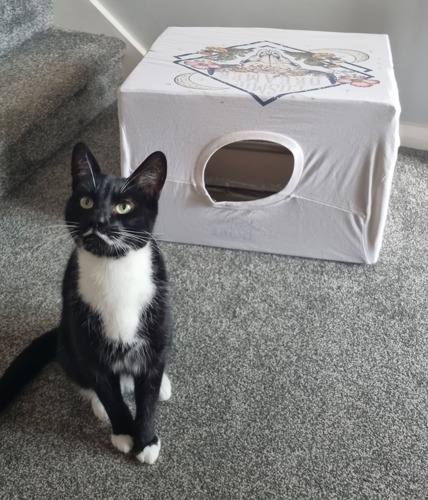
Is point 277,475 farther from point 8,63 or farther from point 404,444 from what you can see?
point 8,63

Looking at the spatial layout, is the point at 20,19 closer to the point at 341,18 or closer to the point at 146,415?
the point at 341,18

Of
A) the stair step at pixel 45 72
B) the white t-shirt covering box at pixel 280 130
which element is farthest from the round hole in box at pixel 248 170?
the stair step at pixel 45 72

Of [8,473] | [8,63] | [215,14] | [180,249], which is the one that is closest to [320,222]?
[180,249]

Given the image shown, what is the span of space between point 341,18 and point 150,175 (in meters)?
1.27

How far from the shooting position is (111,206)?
749 mm

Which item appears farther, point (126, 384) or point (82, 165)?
point (126, 384)

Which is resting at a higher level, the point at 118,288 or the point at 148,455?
the point at 118,288

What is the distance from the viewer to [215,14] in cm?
186

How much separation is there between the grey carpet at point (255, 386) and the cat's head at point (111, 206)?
0.40 meters

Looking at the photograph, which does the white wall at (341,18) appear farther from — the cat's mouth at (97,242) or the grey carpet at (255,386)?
the cat's mouth at (97,242)

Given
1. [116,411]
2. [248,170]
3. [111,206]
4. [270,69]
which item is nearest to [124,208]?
[111,206]

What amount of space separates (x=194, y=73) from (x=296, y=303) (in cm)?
61

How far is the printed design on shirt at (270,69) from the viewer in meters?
1.17

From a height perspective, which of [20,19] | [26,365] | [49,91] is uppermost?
[20,19]
